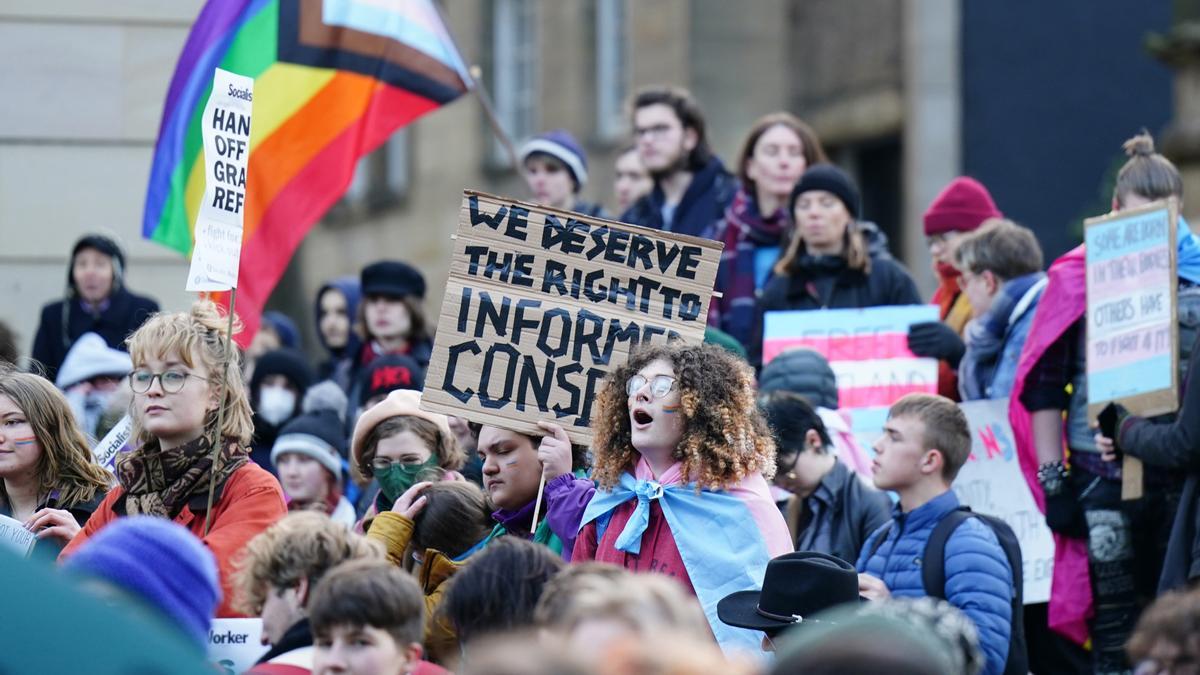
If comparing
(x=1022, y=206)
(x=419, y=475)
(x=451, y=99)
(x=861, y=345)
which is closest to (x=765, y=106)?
(x=1022, y=206)

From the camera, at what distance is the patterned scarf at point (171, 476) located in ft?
21.5

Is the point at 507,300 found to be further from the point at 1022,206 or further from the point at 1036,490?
the point at 1022,206

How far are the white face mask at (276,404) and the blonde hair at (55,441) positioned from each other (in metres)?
3.24

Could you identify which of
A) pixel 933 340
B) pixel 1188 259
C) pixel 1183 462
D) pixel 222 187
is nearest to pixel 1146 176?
pixel 1188 259

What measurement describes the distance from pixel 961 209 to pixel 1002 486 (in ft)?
5.00

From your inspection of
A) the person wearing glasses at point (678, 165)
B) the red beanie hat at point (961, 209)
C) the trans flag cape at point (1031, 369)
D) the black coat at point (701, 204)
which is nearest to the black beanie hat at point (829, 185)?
the red beanie hat at point (961, 209)

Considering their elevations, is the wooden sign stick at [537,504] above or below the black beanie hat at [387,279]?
below

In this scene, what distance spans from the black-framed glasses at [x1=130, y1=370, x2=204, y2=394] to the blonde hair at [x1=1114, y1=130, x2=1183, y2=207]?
3.69 m

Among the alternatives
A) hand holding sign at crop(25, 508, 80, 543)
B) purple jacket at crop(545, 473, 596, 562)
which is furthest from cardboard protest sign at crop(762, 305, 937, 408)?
hand holding sign at crop(25, 508, 80, 543)

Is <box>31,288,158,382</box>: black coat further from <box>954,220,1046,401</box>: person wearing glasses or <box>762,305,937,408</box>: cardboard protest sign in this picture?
<box>954,220,1046,401</box>: person wearing glasses

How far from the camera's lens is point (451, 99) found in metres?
10.6

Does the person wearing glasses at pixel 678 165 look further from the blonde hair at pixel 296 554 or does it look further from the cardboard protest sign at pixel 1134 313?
the blonde hair at pixel 296 554

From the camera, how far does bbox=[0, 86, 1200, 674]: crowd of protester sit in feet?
15.9

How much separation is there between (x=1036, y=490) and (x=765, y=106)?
46.9 feet
